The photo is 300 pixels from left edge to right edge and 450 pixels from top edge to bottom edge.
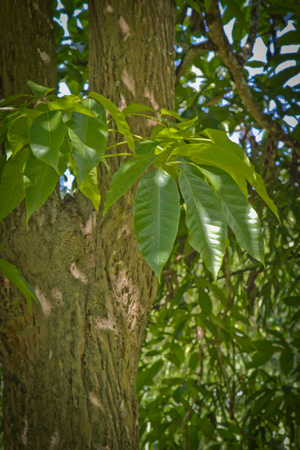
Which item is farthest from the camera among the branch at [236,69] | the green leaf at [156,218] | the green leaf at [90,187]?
the branch at [236,69]

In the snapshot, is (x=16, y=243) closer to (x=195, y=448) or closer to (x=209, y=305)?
(x=209, y=305)

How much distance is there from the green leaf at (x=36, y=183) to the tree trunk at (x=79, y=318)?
1.29ft

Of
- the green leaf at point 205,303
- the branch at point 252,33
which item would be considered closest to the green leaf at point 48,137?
the green leaf at point 205,303

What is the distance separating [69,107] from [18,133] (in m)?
0.10

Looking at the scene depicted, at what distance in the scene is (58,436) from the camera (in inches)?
37.4

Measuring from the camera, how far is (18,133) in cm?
74

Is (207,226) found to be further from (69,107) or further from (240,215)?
(69,107)

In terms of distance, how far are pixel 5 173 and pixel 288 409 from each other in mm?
1466

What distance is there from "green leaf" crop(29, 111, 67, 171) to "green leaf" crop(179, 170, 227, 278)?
0.21 meters

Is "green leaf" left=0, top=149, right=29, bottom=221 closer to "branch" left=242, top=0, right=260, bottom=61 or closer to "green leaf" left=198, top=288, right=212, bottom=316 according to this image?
"green leaf" left=198, top=288, right=212, bottom=316

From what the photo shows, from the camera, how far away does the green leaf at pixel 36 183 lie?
0.68 m

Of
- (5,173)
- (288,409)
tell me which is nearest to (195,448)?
(288,409)

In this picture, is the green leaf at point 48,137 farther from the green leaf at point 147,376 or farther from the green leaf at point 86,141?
the green leaf at point 147,376

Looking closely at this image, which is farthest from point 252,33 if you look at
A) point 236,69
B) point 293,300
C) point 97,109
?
point 97,109
